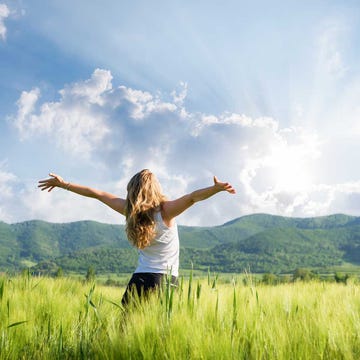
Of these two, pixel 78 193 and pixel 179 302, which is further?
pixel 78 193

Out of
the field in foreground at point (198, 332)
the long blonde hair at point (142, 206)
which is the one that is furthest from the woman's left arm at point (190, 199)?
the field in foreground at point (198, 332)

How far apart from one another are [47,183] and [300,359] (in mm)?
4203

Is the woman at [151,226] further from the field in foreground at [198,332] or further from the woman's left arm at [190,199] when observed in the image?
the field in foreground at [198,332]

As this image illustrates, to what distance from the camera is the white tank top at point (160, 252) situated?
409 cm

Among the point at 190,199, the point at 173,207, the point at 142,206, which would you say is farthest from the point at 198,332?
the point at 142,206

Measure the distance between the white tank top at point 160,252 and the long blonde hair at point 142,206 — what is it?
0.06m

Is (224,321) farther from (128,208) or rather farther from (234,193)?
(128,208)

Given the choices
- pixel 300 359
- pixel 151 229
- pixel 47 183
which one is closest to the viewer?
pixel 300 359

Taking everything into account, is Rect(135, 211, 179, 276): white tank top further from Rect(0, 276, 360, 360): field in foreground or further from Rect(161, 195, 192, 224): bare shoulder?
Rect(0, 276, 360, 360): field in foreground

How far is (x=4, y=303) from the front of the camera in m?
3.91

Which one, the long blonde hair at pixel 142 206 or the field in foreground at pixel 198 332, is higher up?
the long blonde hair at pixel 142 206

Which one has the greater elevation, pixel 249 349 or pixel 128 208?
pixel 128 208

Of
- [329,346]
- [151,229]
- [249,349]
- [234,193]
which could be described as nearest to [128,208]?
[151,229]

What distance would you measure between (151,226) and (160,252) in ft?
0.90
